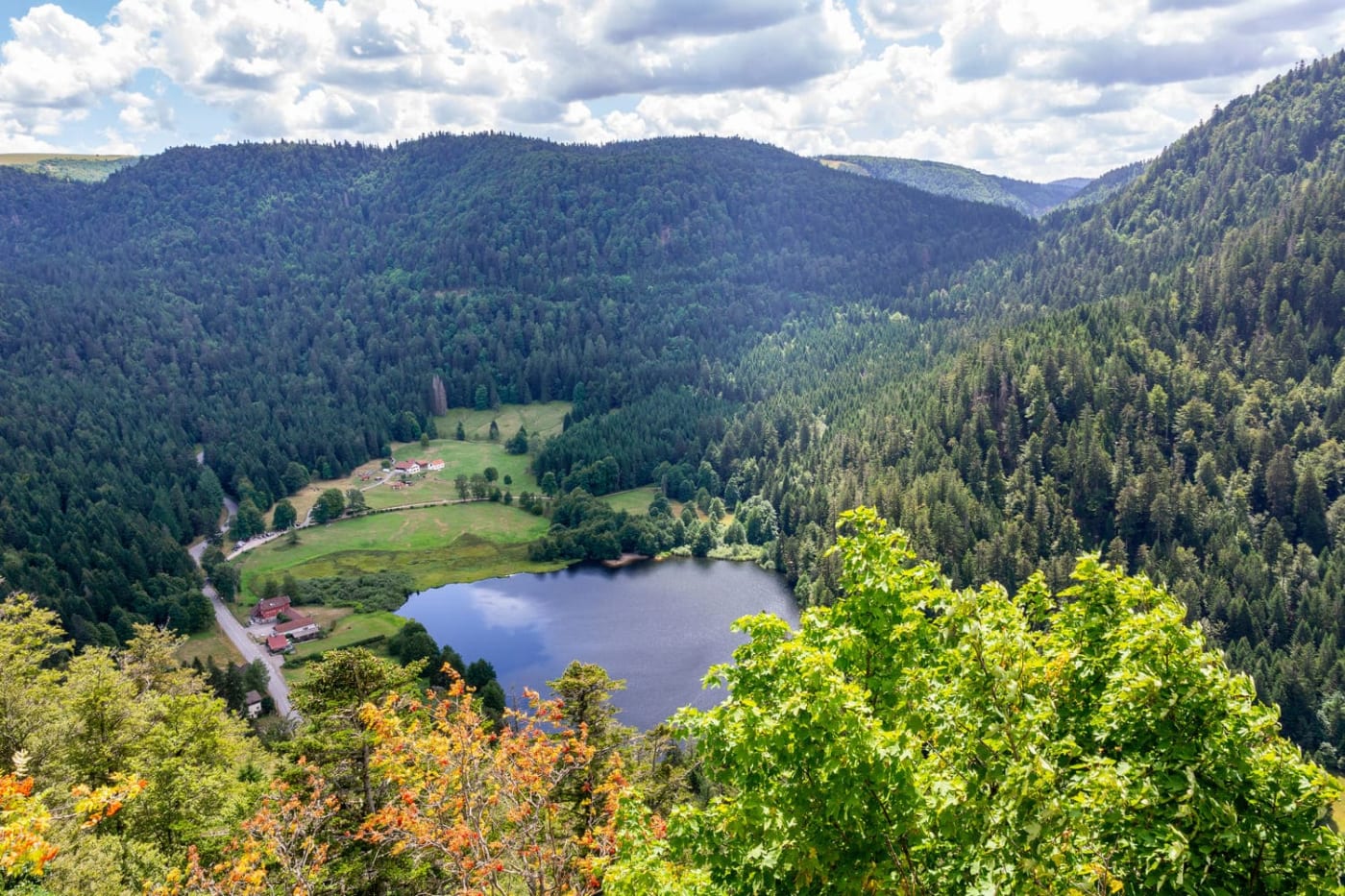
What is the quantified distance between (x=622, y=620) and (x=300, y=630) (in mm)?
42501

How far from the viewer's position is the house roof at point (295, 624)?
350 ft

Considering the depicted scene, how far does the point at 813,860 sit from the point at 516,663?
91.2 meters

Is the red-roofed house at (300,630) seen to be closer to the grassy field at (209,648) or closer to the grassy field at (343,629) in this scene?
the grassy field at (343,629)

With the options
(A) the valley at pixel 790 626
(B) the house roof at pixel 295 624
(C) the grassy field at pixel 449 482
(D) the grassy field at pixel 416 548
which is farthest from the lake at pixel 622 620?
(C) the grassy field at pixel 449 482

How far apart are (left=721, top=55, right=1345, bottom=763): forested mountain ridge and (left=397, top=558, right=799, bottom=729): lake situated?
41.6 ft

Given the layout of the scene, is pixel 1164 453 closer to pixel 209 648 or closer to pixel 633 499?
pixel 633 499

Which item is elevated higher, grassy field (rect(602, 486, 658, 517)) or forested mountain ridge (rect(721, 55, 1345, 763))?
forested mountain ridge (rect(721, 55, 1345, 763))

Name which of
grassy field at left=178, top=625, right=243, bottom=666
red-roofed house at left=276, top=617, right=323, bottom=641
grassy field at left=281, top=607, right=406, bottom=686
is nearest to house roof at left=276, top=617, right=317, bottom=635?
red-roofed house at left=276, top=617, right=323, bottom=641

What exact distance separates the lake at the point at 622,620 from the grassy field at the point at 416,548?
272 inches

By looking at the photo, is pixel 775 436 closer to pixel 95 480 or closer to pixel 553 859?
pixel 95 480

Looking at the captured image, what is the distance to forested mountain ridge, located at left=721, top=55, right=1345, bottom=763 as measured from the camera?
96.7 meters

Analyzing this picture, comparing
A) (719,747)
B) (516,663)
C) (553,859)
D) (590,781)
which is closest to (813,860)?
(719,747)

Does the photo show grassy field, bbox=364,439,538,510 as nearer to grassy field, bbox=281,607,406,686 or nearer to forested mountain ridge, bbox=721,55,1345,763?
forested mountain ridge, bbox=721,55,1345,763

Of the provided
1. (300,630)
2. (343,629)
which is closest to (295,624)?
(300,630)
